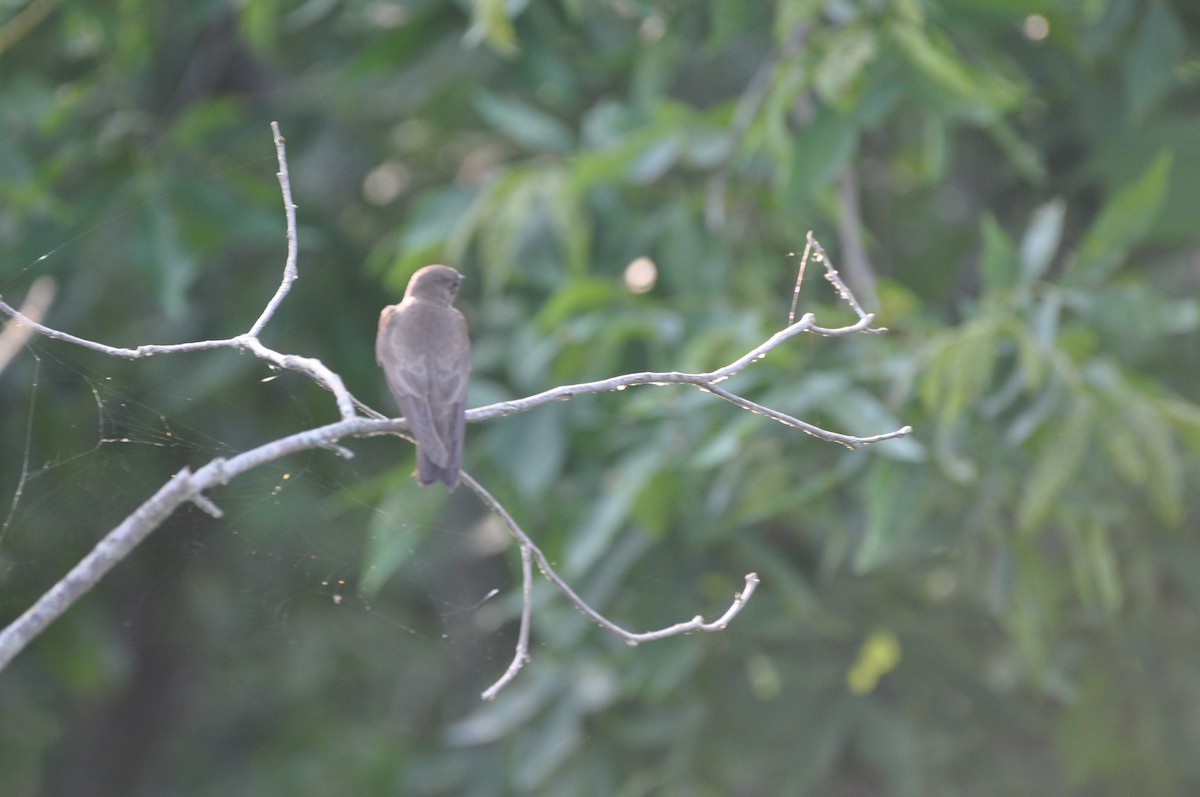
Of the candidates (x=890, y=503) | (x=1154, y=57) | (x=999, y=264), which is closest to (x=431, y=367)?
(x=890, y=503)

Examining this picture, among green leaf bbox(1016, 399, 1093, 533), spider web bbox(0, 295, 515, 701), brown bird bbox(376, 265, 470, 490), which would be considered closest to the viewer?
brown bird bbox(376, 265, 470, 490)

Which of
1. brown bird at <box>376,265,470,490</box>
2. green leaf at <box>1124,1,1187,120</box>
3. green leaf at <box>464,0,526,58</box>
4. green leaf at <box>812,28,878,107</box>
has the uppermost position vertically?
green leaf at <box>464,0,526,58</box>

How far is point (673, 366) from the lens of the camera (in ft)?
13.5

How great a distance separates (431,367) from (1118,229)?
2.14 meters

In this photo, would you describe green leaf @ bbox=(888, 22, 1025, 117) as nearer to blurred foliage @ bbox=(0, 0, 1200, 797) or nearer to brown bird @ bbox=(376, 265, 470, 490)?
blurred foliage @ bbox=(0, 0, 1200, 797)

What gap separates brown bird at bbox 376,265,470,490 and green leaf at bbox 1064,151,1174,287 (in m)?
1.91

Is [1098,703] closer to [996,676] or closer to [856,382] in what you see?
[996,676]

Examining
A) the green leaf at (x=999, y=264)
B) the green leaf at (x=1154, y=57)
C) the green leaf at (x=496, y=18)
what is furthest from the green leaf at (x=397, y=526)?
the green leaf at (x=1154, y=57)

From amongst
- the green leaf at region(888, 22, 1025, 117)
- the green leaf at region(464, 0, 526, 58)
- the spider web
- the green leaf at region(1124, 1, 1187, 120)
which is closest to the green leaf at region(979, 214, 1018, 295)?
the green leaf at region(888, 22, 1025, 117)

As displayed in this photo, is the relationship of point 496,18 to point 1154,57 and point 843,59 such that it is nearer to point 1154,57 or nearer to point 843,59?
point 843,59

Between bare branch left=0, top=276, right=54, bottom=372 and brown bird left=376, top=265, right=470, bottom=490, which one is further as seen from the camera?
bare branch left=0, top=276, right=54, bottom=372

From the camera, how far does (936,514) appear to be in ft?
14.3

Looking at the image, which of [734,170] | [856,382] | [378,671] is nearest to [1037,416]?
[856,382]

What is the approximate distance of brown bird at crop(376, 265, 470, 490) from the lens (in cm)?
279
